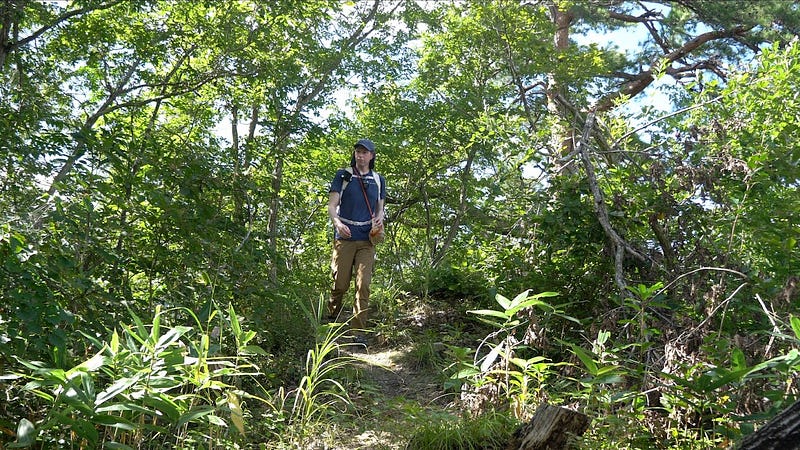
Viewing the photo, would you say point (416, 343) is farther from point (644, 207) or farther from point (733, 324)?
point (733, 324)

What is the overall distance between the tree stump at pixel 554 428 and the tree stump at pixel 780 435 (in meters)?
1.24

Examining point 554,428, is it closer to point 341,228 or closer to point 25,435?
point 25,435

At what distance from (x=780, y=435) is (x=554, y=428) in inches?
55.3

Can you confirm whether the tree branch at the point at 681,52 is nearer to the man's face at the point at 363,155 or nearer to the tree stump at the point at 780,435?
the man's face at the point at 363,155

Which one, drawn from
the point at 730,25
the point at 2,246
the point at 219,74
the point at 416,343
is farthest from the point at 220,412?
the point at 730,25

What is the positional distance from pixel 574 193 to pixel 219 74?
4.46 metres

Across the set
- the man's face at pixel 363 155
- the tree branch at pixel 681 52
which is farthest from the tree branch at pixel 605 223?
the tree branch at pixel 681 52

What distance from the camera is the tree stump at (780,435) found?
2.11m

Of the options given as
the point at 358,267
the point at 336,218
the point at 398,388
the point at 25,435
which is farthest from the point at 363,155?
the point at 25,435

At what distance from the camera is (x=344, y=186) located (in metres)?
6.49

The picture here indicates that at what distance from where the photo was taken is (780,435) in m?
2.14

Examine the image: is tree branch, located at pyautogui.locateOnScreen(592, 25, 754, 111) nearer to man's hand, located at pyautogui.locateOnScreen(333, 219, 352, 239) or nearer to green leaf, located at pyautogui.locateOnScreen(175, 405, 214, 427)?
man's hand, located at pyautogui.locateOnScreen(333, 219, 352, 239)

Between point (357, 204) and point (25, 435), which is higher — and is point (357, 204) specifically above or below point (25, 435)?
above

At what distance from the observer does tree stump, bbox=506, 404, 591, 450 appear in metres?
3.43
